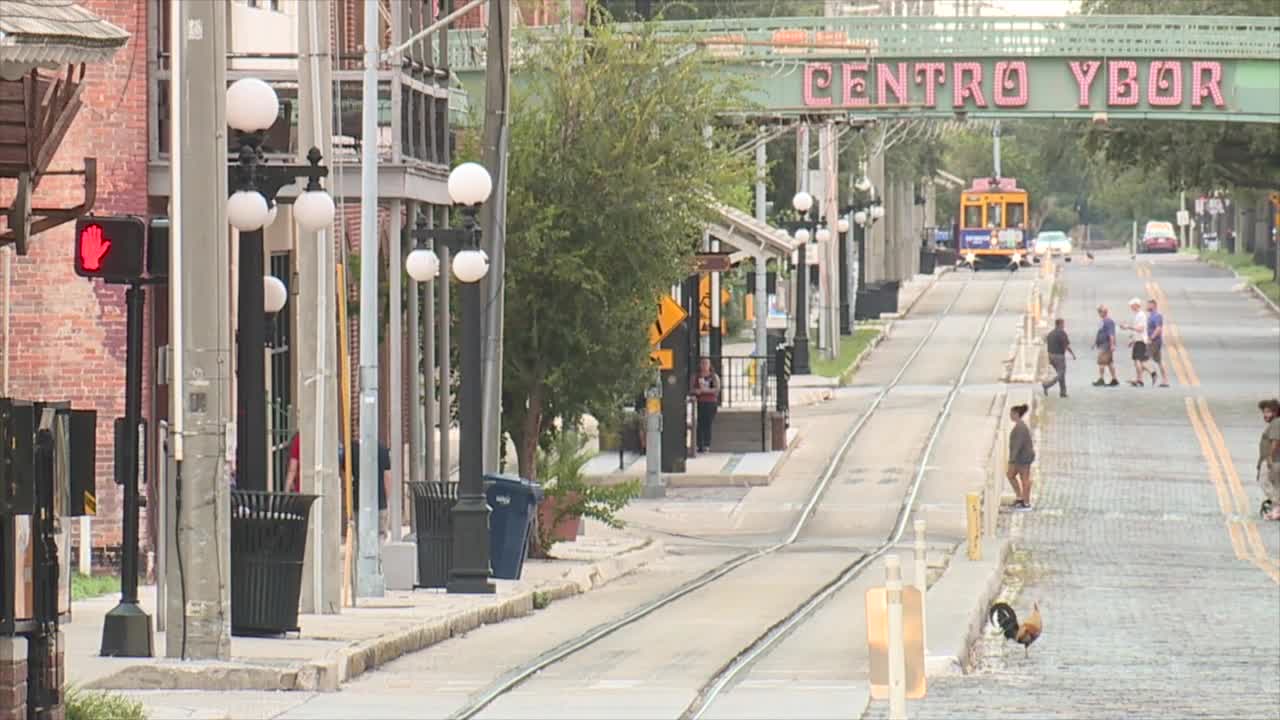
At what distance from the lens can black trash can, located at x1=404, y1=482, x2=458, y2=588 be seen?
24.2m

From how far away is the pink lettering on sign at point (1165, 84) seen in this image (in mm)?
49750

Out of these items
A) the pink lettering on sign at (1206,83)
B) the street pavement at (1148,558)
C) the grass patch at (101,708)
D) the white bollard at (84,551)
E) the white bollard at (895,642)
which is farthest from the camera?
the pink lettering on sign at (1206,83)

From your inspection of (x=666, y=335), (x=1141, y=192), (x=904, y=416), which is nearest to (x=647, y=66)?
(x=666, y=335)

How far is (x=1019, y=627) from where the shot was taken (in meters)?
20.5

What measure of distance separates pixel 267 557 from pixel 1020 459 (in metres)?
20.5

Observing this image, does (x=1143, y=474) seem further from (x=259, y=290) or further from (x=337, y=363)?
(x=259, y=290)

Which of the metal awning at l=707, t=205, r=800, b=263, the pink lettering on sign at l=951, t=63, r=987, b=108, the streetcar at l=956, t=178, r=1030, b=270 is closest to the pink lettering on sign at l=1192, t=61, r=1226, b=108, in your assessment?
the pink lettering on sign at l=951, t=63, r=987, b=108

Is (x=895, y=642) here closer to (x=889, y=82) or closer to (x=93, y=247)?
(x=93, y=247)

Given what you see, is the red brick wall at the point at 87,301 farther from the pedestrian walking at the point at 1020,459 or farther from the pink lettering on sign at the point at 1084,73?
the pink lettering on sign at the point at 1084,73

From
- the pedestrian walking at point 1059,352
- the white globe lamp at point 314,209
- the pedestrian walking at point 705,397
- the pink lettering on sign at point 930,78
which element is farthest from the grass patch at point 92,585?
the pink lettering on sign at point 930,78

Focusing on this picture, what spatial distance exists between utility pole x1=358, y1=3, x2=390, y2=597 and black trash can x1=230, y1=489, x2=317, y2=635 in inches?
197

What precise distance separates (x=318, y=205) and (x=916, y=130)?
71135mm

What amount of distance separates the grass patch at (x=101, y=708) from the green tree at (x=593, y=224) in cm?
1604

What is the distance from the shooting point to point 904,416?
47938 mm
